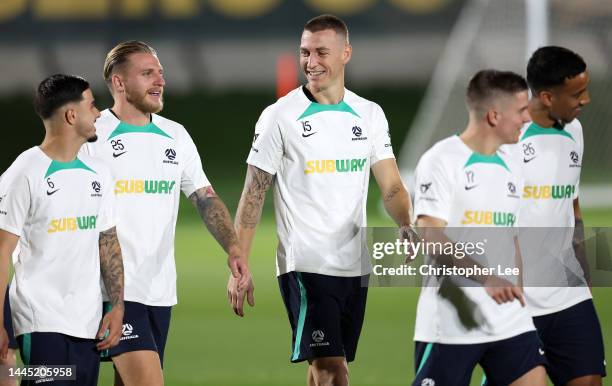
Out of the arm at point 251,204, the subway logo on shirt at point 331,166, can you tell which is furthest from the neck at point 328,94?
the arm at point 251,204

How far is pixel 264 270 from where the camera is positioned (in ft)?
44.7

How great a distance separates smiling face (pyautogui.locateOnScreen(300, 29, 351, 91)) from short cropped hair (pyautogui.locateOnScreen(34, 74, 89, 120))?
1499 mm

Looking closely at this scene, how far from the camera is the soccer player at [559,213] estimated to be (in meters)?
6.49

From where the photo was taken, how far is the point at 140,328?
6.43m

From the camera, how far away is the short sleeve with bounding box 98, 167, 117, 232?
5949mm

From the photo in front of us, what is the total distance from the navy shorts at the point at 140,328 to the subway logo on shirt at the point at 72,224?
1.74ft

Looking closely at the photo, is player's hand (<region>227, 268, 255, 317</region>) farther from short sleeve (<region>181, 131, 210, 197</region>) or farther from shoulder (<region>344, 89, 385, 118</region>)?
shoulder (<region>344, 89, 385, 118</region>)

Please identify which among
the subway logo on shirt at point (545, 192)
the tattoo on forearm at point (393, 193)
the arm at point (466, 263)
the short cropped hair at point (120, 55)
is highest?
the short cropped hair at point (120, 55)

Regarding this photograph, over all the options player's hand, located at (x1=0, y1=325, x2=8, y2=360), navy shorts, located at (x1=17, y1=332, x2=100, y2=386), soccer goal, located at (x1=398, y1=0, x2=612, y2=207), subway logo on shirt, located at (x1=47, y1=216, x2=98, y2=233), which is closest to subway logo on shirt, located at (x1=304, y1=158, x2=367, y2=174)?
subway logo on shirt, located at (x1=47, y1=216, x2=98, y2=233)

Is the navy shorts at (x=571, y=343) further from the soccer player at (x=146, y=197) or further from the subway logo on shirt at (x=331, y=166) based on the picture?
the soccer player at (x=146, y=197)

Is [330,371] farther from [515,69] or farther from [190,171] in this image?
[515,69]

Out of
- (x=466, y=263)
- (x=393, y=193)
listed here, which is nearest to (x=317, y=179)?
(x=393, y=193)

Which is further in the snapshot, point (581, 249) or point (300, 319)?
point (300, 319)

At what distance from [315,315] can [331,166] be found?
0.82m
